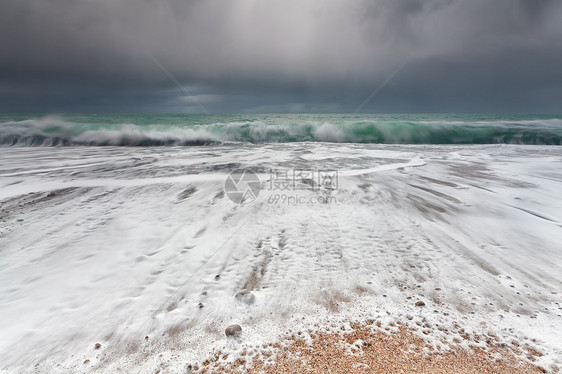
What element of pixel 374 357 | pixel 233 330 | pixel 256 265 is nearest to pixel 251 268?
pixel 256 265

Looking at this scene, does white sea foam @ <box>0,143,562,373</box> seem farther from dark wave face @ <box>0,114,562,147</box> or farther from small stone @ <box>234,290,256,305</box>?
dark wave face @ <box>0,114,562,147</box>

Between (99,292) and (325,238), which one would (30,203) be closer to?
(99,292)

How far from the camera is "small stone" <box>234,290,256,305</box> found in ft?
5.81

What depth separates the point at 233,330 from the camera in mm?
1510

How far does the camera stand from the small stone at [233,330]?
1499 mm

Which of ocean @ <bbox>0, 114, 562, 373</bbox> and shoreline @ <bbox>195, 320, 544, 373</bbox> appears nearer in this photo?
shoreline @ <bbox>195, 320, 544, 373</bbox>

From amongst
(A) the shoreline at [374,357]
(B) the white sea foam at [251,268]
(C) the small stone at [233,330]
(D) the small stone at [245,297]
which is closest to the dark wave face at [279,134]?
(B) the white sea foam at [251,268]

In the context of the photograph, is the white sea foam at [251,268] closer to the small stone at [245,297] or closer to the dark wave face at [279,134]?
the small stone at [245,297]

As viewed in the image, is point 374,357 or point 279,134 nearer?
point 374,357

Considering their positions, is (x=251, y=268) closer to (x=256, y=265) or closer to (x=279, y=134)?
(x=256, y=265)

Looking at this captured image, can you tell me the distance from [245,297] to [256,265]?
1.37ft

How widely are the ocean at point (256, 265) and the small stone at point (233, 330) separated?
0.11 feet

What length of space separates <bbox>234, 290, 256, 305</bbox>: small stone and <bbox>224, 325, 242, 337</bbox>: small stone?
0.23 m

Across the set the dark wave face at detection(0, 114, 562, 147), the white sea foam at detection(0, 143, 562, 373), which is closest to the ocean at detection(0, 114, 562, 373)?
the white sea foam at detection(0, 143, 562, 373)
